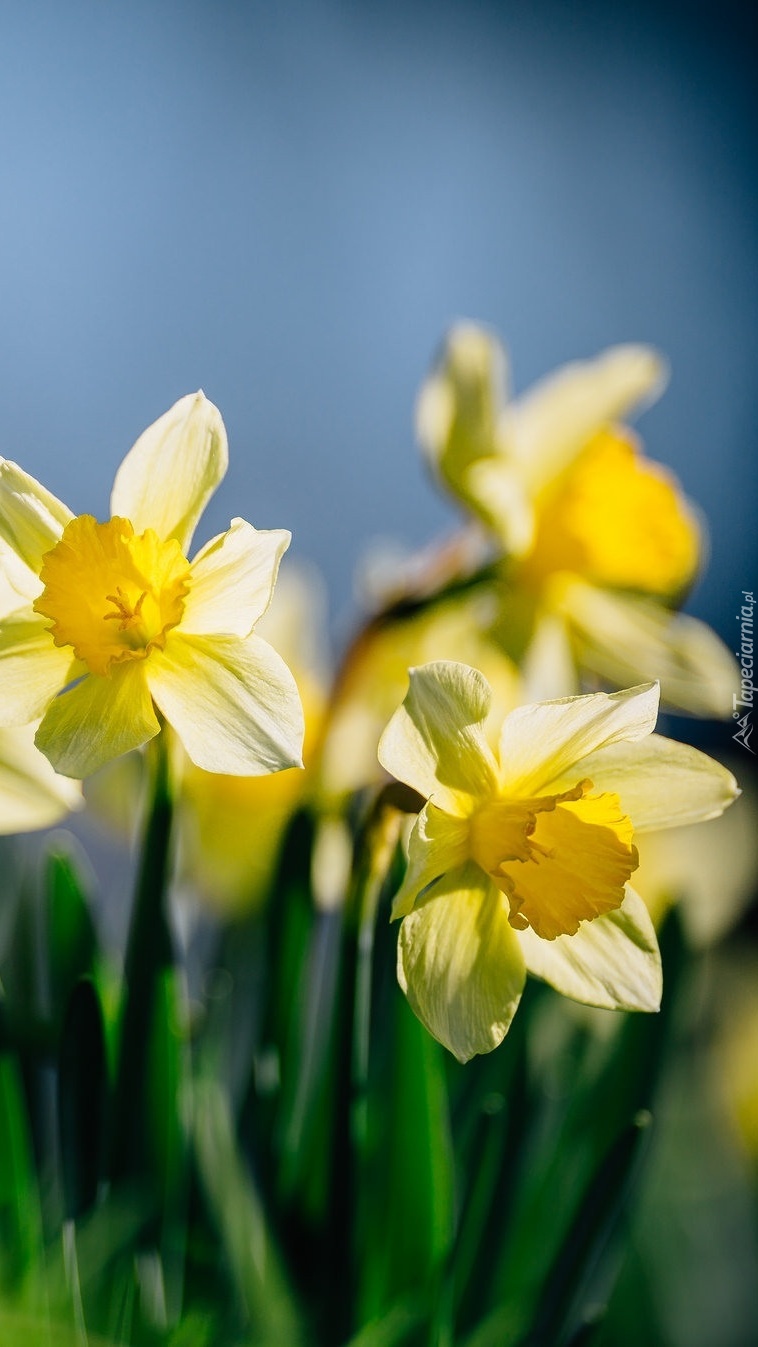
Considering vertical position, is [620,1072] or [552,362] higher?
[552,362]

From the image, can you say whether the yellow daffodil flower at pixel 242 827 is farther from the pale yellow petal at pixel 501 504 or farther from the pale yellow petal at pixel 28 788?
the pale yellow petal at pixel 28 788

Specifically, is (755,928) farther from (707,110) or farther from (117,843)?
(707,110)

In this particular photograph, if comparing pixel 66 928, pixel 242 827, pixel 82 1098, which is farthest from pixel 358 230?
pixel 82 1098

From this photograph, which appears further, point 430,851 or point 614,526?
point 614,526

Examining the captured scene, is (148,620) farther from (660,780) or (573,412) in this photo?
(573,412)

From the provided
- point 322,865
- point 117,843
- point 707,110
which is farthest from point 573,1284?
point 707,110

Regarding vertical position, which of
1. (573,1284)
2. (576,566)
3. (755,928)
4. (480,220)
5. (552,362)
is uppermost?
(480,220)
